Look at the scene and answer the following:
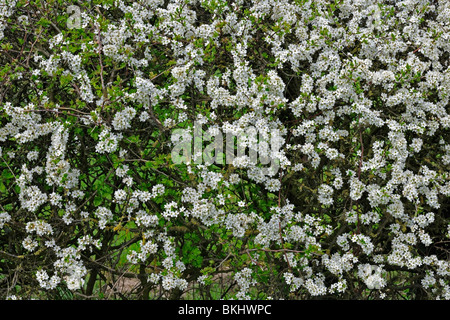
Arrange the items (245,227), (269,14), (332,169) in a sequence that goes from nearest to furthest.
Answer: (245,227) → (332,169) → (269,14)

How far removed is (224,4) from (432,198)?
6.65 ft

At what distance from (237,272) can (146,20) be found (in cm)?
195

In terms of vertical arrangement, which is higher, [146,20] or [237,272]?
[146,20]

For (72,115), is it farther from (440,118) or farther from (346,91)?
(440,118)

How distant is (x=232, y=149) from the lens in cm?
320

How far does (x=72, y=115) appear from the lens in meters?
2.85

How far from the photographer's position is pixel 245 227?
9.31ft

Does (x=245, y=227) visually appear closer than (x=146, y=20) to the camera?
Yes

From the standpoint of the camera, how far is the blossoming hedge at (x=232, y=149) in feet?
9.32

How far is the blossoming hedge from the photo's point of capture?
284cm

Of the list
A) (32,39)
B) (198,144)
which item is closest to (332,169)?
(198,144)

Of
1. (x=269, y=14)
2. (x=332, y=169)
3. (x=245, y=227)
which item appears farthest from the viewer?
(x=269, y=14)

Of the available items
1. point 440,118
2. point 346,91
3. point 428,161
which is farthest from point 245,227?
point 440,118

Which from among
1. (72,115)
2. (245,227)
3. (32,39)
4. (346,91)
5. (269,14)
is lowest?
(245,227)
